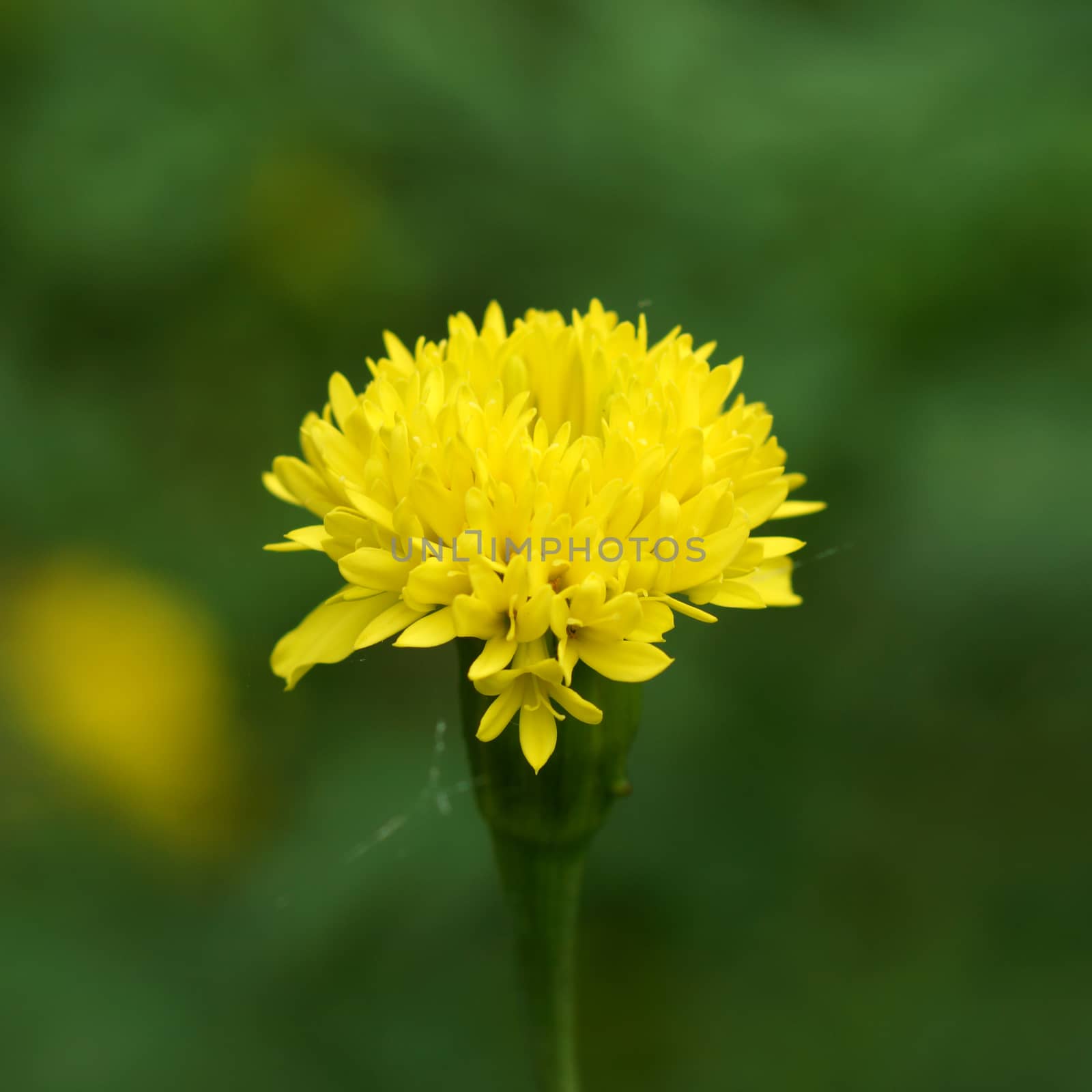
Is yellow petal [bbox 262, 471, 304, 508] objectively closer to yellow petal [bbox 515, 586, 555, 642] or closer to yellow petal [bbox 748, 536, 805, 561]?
yellow petal [bbox 515, 586, 555, 642]

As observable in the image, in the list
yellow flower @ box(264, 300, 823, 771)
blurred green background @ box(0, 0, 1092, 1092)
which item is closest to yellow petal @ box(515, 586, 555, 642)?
yellow flower @ box(264, 300, 823, 771)

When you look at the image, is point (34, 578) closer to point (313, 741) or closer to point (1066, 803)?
point (313, 741)

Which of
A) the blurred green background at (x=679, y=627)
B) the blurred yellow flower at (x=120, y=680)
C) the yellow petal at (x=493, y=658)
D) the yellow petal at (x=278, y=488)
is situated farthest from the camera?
the blurred yellow flower at (x=120, y=680)

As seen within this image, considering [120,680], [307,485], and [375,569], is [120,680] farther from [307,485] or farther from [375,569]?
[375,569]

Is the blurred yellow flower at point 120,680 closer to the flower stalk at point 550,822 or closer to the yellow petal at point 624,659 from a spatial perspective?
the flower stalk at point 550,822

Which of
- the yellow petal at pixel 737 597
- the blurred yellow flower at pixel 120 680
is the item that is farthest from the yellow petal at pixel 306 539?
the blurred yellow flower at pixel 120 680

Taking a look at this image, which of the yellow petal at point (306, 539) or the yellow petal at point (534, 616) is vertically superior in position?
the yellow petal at point (306, 539)
